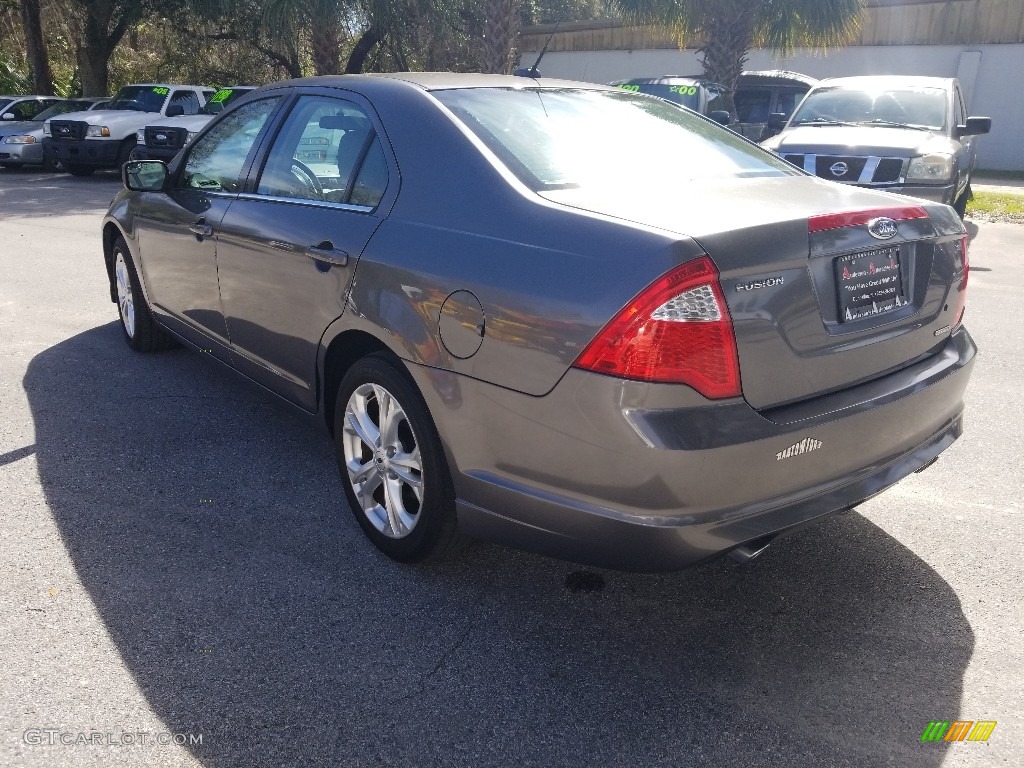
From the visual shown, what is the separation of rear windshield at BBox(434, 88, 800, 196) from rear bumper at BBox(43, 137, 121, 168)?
15.5 metres

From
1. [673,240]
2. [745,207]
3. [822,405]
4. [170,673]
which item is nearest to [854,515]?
[822,405]

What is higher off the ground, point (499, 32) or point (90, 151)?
point (499, 32)

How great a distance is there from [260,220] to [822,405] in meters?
2.40

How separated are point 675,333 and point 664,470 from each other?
358 millimetres

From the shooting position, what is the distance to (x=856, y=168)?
913 cm

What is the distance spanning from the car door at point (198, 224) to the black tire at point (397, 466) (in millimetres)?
1251

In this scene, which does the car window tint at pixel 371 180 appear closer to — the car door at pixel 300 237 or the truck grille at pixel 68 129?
the car door at pixel 300 237

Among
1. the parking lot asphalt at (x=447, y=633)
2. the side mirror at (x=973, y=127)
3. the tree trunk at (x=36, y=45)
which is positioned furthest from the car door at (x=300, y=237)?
the tree trunk at (x=36, y=45)

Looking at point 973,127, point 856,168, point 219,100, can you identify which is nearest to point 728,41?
point 973,127

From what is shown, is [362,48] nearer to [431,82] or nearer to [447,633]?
[431,82]

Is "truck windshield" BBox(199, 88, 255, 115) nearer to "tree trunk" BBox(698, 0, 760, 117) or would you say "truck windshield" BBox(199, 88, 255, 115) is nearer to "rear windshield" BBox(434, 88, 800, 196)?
"tree trunk" BBox(698, 0, 760, 117)

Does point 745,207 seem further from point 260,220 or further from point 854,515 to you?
point 260,220

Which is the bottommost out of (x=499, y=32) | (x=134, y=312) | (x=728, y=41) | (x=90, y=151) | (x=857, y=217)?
(x=90, y=151)

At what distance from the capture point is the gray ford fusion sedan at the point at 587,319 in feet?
7.98
